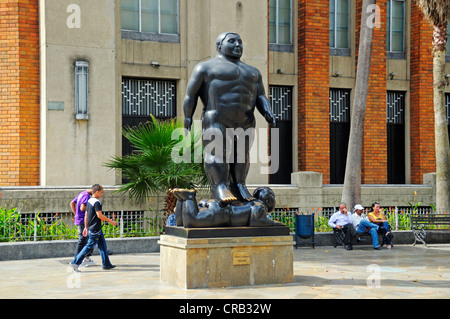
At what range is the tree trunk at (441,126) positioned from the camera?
17.0 m

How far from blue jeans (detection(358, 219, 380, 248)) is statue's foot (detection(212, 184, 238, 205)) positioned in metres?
6.34

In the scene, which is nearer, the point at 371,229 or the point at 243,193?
the point at 243,193

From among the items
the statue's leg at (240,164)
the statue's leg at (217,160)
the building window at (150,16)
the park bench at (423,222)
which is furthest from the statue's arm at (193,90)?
the building window at (150,16)

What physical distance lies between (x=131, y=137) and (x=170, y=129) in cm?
92

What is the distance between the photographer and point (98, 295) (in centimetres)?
855

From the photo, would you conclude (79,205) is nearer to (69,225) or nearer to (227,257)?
(69,225)

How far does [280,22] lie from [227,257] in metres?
12.1

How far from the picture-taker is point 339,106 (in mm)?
20703

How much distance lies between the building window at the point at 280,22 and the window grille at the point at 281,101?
4.67ft

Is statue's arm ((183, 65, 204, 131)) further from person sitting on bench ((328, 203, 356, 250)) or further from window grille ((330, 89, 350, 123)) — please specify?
window grille ((330, 89, 350, 123))

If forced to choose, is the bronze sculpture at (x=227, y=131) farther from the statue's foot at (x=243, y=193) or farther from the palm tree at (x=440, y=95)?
the palm tree at (x=440, y=95)

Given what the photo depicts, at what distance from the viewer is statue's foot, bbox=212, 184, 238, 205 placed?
9297mm

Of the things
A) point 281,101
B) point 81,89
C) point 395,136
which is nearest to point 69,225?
point 81,89

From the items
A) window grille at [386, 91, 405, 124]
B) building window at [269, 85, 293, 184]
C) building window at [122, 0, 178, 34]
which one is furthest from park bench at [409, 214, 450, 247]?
building window at [122, 0, 178, 34]
